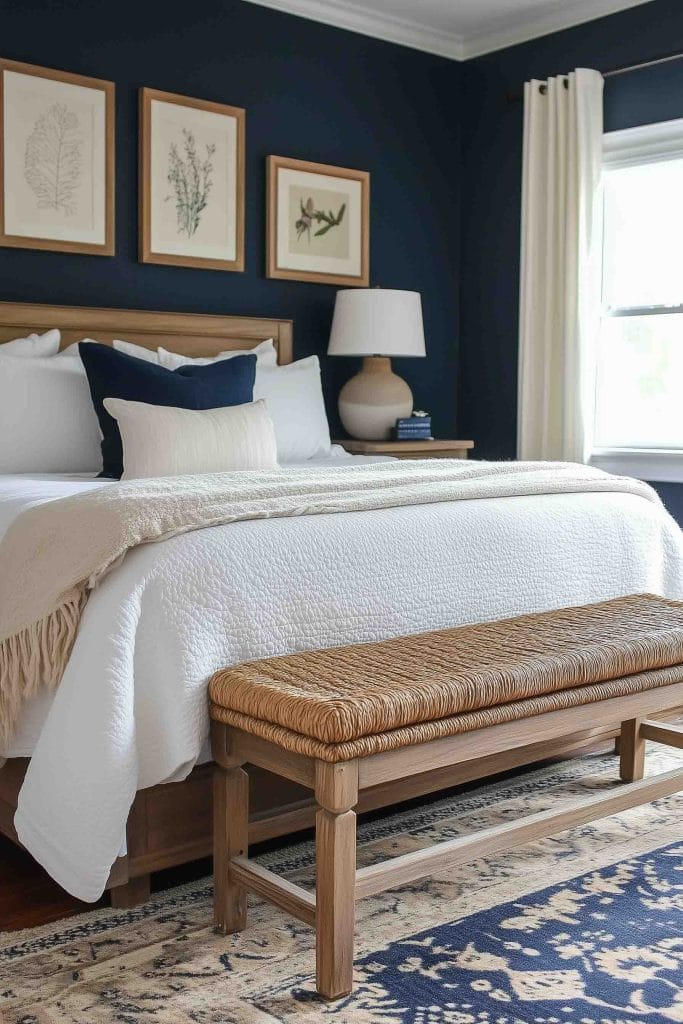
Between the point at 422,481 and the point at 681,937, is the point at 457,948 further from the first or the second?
the point at 422,481

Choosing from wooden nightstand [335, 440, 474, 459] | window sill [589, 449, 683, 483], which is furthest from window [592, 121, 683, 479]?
wooden nightstand [335, 440, 474, 459]

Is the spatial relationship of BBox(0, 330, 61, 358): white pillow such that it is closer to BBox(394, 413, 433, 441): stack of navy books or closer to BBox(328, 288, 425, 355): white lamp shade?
BBox(328, 288, 425, 355): white lamp shade

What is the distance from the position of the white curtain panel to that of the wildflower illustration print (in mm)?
1398

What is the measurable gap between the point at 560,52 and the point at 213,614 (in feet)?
11.9

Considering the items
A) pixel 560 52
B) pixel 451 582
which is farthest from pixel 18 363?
pixel 560 52

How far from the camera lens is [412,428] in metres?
4.62

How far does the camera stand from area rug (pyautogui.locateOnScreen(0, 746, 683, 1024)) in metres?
1.80

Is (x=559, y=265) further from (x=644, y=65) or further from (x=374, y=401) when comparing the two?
(x=374, y=401)

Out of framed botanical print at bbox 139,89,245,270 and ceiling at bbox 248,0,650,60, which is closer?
framed botanical print at bbox 139,89,245,270

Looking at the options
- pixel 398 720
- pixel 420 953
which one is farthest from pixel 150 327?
pixel 420 953

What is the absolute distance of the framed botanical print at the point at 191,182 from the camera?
4148mm

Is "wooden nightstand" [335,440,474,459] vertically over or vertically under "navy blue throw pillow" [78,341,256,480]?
under

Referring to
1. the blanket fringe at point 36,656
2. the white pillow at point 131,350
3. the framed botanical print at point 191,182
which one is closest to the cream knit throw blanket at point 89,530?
the blanket fringe at point 36,656

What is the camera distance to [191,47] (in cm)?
426
